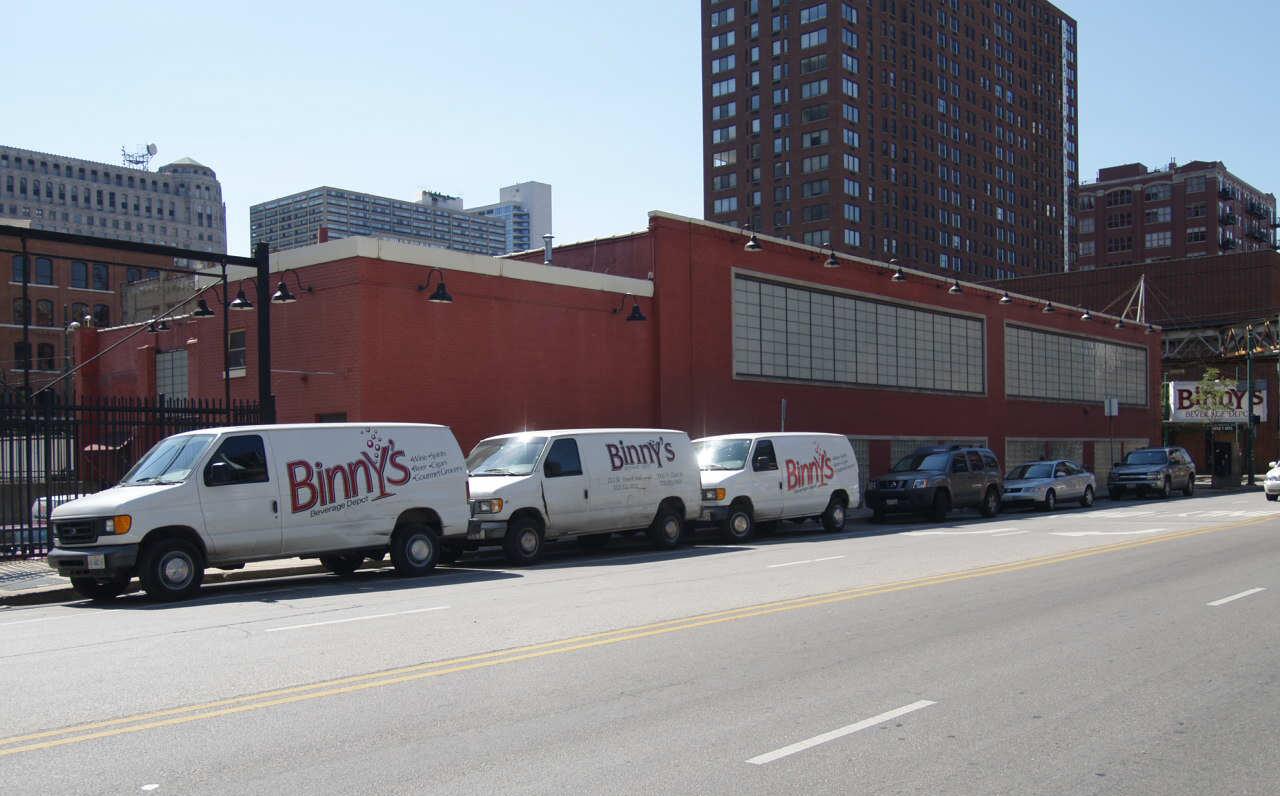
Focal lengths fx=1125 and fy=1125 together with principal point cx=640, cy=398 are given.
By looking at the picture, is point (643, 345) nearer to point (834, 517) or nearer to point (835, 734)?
point (834, 517)

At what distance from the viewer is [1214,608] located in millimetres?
11500

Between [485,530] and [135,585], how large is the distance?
4953mm

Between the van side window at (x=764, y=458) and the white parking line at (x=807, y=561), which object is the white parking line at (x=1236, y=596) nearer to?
the white parking line at (x=807, y=561)

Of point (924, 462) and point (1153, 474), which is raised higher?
point (924, 462)

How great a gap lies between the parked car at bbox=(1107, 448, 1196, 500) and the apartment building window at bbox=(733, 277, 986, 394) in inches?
252

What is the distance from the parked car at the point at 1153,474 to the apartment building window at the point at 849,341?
640 cm

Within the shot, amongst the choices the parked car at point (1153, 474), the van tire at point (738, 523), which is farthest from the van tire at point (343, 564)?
the parked car at point (1153, 474)

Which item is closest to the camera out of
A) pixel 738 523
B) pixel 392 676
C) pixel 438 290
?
pixel 392 676

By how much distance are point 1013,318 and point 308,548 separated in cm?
3633

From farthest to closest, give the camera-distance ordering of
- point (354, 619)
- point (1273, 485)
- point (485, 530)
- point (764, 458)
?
point (1273, 485) < point (764, 458) < point (485, 530) < point (354, 619)

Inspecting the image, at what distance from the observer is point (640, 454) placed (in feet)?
64.9

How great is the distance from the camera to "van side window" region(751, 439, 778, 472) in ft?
73.5

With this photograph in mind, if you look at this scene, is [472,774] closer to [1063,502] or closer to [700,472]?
[700,472]

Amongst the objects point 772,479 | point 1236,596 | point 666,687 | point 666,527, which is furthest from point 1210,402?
point 666,687
